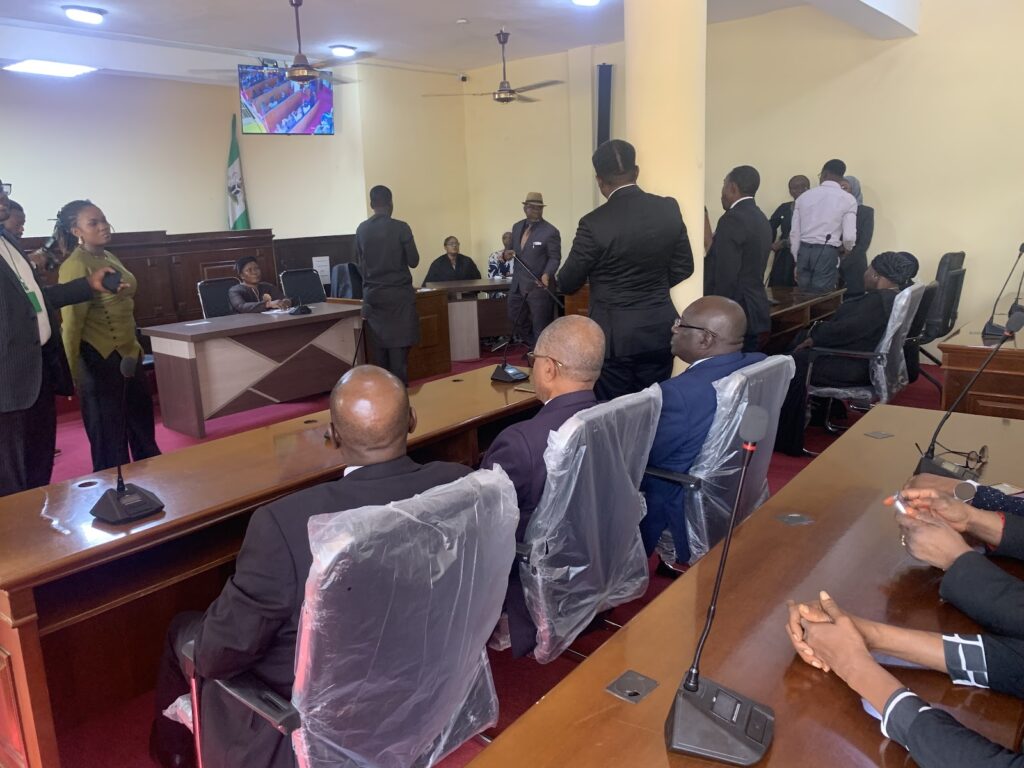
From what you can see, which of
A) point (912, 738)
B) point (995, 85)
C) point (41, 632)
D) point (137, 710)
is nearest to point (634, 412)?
point (912, 738)

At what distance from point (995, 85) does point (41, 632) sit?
696 cm

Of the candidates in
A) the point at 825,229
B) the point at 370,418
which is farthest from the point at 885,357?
the point at 370,418

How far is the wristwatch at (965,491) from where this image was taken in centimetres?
147

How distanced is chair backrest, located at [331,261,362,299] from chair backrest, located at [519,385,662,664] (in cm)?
499

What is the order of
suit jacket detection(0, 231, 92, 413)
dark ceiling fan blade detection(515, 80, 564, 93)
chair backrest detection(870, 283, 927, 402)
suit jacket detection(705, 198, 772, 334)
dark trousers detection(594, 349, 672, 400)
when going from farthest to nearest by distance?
1. dark ceiling fan blade detection(515, 80, 564, 93)
2. chair backrest detection(870, 283, 927, 402)
3. suit jacket detection(705, 198, 772, 334)
4. dark trousers detection(594, 349, 672, 400)
5. suit jacket detection(0, 231, 92, 413)

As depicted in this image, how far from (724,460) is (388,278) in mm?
3459

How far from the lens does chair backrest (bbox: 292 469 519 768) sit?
1092 mm

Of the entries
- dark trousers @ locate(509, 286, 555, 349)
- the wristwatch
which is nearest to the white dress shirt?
dark trousers @ locate(509, 286, 555, 349)

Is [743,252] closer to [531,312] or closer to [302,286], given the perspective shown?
[531,312]

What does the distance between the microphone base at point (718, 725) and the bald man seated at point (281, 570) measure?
0.65m

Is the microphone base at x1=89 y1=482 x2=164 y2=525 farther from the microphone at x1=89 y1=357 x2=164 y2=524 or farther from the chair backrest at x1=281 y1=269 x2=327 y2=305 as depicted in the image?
the chair backrest at x1=281 y1=269 x2=327 y2=305

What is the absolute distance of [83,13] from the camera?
19.2 ft

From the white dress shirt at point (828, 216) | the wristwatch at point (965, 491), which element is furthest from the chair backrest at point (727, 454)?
the white dress shirt at point (828, 216)

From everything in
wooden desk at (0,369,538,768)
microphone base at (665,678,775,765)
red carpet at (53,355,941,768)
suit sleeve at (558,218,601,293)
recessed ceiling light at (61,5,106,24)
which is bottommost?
red carpet at (53,355,941,768)
